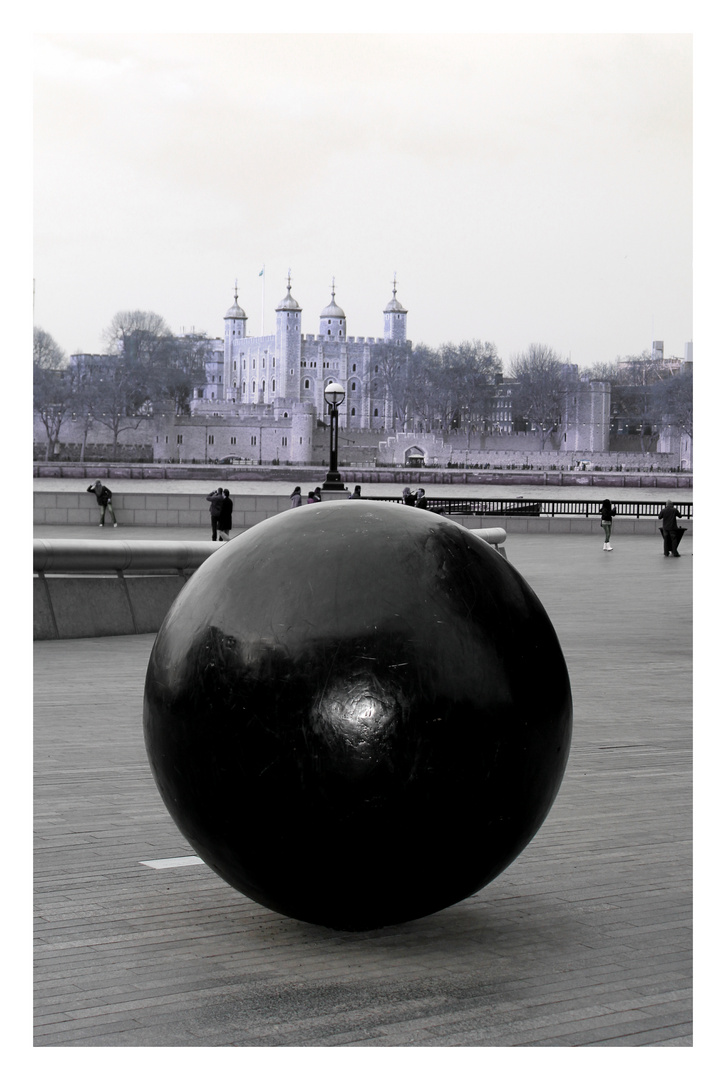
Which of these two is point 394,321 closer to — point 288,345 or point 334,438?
point 288,345

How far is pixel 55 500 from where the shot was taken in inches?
1271

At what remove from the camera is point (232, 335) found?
144500 mm

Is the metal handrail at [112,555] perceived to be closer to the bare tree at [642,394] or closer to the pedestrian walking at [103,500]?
the pedestrian walking at [103,500]

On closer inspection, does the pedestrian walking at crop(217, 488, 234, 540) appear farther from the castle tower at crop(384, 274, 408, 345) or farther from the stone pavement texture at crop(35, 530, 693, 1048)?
the castle tower at crop(384, 274, 408, 345)

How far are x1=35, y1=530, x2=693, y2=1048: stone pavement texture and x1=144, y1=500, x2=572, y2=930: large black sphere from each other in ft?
0.83

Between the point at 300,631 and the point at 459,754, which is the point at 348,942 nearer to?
the point at 459,754

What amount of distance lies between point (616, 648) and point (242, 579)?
8.58 m

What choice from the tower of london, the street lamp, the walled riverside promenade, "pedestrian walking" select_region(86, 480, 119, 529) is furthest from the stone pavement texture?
the tower of london

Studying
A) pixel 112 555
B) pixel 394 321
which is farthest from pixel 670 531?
pixel 394 321

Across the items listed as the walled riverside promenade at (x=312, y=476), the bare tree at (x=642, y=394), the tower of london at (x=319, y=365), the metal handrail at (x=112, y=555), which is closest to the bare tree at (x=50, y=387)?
the tower of london at (x=319, y=365)

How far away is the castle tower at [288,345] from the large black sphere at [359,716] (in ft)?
409

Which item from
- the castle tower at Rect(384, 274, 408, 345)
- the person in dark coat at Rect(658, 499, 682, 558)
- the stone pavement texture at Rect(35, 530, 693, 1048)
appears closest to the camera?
the stone pavement texture at Rect(35, 530, 693, 1048)

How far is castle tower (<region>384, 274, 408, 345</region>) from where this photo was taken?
140000 millimetres
